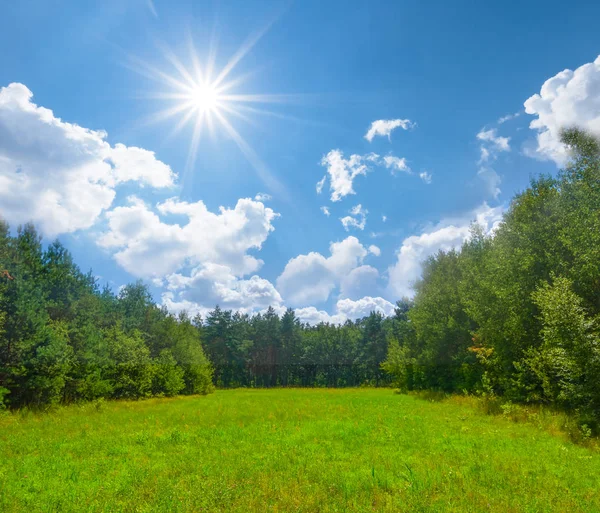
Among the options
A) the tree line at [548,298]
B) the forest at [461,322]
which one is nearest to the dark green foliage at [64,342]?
the forest at [461,322]

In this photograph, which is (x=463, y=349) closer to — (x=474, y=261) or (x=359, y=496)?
(x=474, y=261)

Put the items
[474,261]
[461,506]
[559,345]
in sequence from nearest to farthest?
1. [461,506]
2. [559,345]
3. [474,261]

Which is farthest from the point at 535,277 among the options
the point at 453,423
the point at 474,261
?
the point at 474,261

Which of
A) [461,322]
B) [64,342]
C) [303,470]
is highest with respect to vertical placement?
[461,322]

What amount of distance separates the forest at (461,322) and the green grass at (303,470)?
4.41 meters

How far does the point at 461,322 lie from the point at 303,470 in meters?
30.6

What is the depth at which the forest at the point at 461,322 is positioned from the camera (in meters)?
17.1

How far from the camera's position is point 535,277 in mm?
21703

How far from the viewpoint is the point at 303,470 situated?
1010 cm

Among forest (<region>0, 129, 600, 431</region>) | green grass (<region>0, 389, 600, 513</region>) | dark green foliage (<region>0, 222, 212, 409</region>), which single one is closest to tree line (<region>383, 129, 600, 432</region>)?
forest (<region>0, 129, 600, 431</region>)

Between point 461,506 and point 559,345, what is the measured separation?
36.6ft

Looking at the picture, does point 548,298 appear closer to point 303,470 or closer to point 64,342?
point 303,470

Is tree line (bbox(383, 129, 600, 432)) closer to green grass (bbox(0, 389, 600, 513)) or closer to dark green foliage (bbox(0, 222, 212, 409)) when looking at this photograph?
green grass (bbox(0, 389, 600, 513))

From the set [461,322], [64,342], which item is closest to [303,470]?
[64,342]
